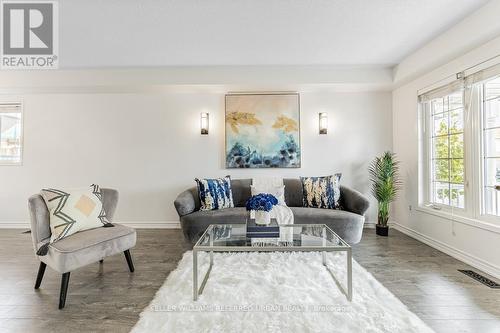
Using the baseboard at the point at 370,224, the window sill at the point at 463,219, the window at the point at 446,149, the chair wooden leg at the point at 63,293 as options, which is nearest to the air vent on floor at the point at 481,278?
the window sill at the point at 463,219

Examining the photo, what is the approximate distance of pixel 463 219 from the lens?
8.67ft

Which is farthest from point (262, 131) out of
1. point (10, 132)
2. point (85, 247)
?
point (10, 132)

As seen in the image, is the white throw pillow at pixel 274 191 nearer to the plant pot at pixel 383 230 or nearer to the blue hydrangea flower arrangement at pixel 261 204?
the blue hydrangea flower arrangement at pixel 261 204

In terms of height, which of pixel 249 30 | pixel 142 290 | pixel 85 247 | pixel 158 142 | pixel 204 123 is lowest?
pixel 142 290

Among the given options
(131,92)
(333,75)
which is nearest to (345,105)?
(333,75)

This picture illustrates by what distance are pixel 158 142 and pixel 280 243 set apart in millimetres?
2969

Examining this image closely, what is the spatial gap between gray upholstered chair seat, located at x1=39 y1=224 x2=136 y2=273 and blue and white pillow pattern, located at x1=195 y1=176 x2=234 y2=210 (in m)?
1.13

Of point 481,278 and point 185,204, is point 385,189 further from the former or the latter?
point 185,204

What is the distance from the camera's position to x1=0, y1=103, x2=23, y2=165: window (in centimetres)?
403

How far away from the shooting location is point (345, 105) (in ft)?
13.2

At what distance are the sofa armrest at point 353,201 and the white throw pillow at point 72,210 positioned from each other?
2.93m

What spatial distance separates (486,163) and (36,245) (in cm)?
439

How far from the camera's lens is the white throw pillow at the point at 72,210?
6.57 feet

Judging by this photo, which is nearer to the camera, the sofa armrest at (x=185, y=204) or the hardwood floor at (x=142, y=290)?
the hardwood floor at (x=142, y=290)
